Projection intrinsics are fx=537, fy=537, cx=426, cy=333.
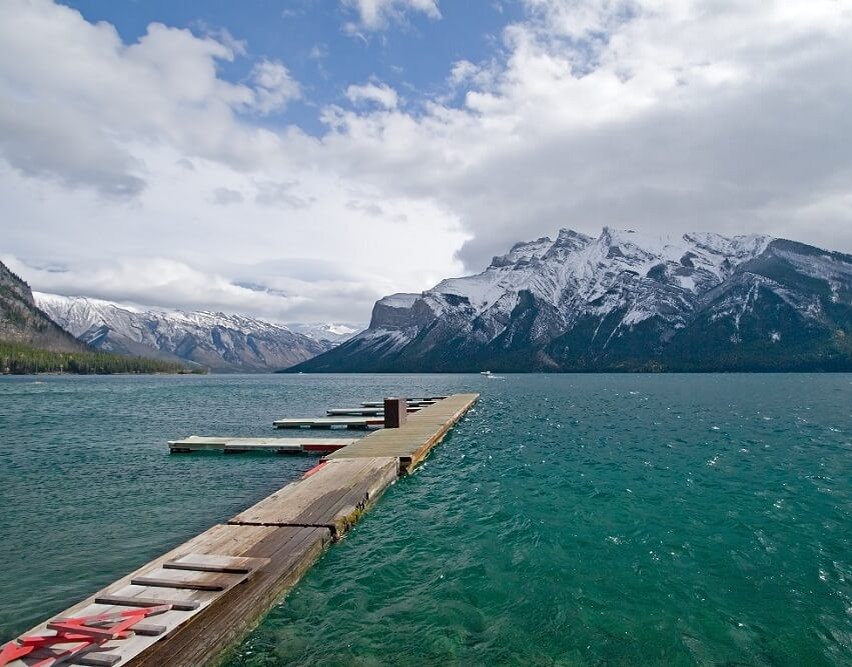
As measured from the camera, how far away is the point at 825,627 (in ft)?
45.6

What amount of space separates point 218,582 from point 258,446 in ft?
99.2

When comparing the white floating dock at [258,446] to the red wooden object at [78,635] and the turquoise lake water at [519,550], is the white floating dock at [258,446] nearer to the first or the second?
the turquoise lake water at [519,550]

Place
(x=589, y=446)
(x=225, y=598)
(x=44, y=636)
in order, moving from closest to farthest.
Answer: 1. (x=44, y=636)
2. (x=225, y=598)
3. (x=589, y=446)

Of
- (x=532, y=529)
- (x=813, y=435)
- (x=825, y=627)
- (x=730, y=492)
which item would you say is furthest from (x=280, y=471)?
(x=813, y=435)

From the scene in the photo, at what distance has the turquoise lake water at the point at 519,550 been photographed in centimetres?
1322

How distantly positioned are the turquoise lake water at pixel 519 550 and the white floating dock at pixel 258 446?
1799mm

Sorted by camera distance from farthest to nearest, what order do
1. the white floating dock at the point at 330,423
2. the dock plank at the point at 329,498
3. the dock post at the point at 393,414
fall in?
the white floating dock at the point at 330,423 → the dock post at the point at 393,414 → the dock plank at the point at 329,498

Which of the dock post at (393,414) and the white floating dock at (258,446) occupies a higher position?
the dock post at (393,414)

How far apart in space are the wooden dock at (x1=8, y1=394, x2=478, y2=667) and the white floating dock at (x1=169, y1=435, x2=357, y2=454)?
1666 centimetres

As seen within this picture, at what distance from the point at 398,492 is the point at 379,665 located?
1662 cm

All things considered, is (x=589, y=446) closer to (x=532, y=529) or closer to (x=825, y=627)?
(x=532, y=529)

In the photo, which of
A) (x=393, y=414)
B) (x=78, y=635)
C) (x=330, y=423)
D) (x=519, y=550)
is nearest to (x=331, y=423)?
(x=330, y=423)

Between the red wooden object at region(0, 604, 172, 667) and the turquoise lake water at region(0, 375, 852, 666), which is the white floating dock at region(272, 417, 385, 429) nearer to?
the turquoise lake water at region(0, 375, 852, 666)

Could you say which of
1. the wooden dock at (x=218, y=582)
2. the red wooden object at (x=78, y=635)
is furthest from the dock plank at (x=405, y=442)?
the red wooden object at (x=78, y=635)
